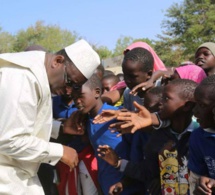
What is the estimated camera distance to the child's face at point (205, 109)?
7.72 feet

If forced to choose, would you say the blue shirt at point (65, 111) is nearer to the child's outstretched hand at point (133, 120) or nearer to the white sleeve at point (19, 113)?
the child's outstretched hand at point (133, 120)

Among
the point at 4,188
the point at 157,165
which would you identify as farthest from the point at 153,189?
the point at 4,188

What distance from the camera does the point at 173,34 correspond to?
3175 cm

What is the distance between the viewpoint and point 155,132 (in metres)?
2.83

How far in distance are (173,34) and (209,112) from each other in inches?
1186

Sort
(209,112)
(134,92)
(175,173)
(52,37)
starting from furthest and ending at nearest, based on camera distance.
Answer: (52,37) < (134,92) < (175,173) < (209,112)

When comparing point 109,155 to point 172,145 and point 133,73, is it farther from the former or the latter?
point 133,73

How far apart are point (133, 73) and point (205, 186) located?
4.71 ft

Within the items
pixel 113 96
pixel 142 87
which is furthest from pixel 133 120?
pixel 113 96

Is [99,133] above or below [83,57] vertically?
below

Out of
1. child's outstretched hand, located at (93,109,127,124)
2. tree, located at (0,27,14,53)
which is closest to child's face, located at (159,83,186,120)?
child's outstretched hand, located at (93,109,127,124)

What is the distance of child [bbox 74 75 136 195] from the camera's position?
323 centimetres

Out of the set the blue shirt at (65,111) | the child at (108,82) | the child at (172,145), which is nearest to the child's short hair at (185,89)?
the child at (172,145)

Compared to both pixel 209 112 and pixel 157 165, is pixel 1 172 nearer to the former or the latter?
pixel 157 165
